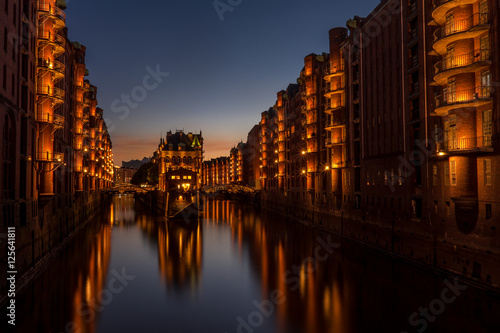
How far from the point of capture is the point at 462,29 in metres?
27.8

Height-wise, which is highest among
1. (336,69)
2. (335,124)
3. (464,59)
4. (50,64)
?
(336,69)

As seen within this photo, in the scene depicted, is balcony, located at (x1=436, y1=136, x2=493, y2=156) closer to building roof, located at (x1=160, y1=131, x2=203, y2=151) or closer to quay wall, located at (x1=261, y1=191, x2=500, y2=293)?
quay wall, located at (x1=261, y1=191, x2=500, y2=293)

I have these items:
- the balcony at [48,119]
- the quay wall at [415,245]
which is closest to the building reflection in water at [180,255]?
the balcony at [48,119]

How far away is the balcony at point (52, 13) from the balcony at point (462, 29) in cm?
3295

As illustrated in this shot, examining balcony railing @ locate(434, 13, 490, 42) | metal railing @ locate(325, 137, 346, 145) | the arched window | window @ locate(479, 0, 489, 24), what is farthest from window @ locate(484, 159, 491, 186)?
the arched window

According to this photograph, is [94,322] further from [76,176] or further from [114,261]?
[76,176]

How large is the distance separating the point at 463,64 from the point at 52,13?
34.8 meters

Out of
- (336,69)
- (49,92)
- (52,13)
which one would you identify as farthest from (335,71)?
(49,92)

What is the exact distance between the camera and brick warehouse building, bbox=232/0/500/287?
26.0 metres

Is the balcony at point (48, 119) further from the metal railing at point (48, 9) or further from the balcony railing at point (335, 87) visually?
the balcony railing at point (335, 87)

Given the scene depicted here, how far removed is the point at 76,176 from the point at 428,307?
55.9 metres

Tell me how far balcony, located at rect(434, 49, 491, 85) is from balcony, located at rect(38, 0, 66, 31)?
33457 mm

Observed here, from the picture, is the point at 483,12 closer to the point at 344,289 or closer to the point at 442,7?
the point at 442,7

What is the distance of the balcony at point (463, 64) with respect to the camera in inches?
1025
